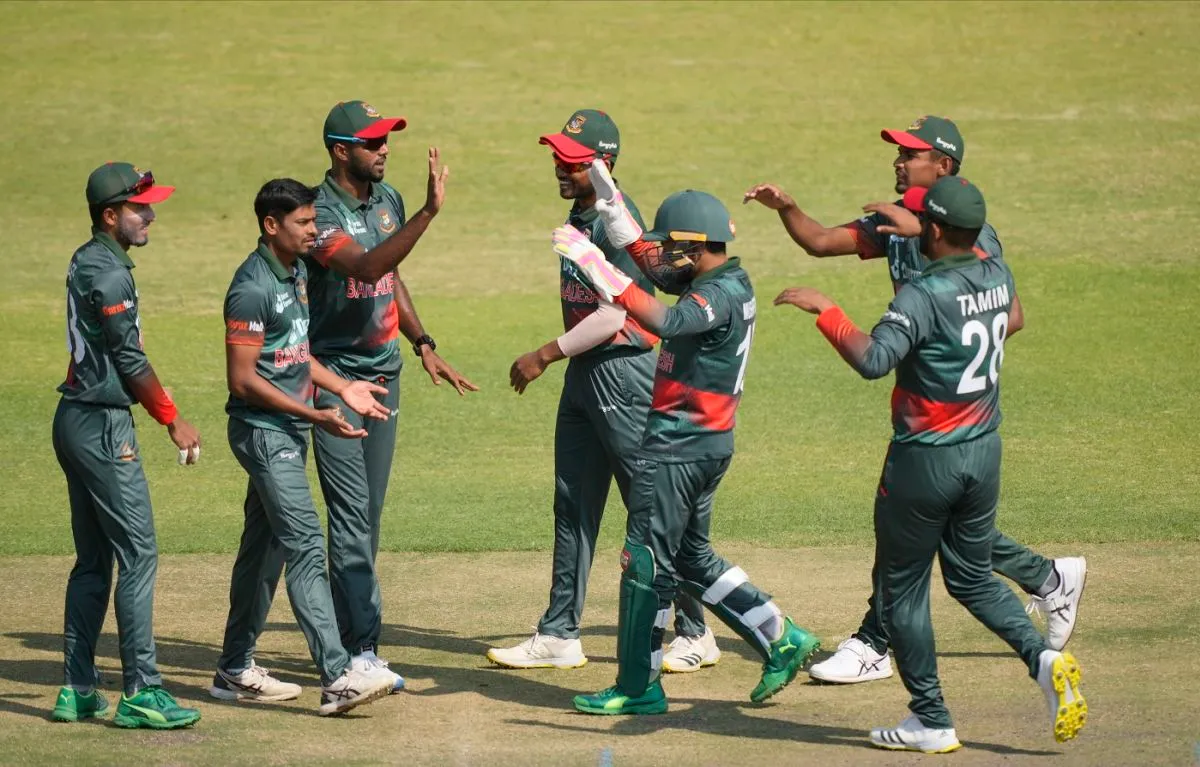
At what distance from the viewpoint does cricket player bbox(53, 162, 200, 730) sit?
7.13 meters

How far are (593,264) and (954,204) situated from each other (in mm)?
1547

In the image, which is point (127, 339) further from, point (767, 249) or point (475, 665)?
point (767, 249)

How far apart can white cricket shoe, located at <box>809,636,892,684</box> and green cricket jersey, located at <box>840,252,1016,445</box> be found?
1531 mm

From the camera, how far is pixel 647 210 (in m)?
20.6

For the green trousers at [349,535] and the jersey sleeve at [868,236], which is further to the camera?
the jersey sleeve at [868,236]

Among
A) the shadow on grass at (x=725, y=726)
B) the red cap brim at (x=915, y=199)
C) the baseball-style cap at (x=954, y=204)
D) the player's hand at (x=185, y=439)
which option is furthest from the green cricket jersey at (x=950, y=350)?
the player's hand at (x=185, y=439)

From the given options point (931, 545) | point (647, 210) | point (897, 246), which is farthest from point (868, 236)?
point (647, 210)

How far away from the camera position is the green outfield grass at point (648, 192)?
38.4 ft

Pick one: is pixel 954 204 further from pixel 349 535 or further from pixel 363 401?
pixel 349 535

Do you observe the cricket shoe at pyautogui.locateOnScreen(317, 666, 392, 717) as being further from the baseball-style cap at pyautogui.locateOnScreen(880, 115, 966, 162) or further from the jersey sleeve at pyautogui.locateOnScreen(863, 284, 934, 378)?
the baseball-style cap at pyautogui.locateOnScreen(880, 115, 966, 162)

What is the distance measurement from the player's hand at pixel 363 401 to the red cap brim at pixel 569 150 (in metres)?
1.55

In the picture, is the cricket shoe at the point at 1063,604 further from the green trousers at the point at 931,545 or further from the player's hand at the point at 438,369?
the player's hand at the point at 438,369

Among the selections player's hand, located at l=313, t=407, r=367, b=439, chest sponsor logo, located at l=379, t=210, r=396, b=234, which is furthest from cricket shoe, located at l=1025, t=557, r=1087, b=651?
chest sponsor logo, located at l=379, t=210, r=396, b=234

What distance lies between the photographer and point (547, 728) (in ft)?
23.8
